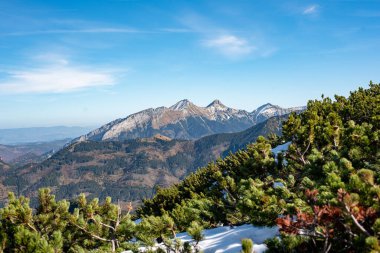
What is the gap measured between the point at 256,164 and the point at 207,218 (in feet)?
13.9

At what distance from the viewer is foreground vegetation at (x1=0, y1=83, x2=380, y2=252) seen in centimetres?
627

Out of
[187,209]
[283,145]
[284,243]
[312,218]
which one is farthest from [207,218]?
[283,145]

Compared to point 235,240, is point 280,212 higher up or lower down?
higher up

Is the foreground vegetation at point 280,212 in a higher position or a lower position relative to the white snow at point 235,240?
higher

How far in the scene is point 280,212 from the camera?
1129 centimetres

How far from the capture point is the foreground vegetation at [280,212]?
6270 mm

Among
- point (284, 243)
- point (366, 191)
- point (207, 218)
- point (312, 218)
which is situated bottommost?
point (207, 218)

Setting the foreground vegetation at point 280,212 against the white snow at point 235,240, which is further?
the white snow at point 235,240

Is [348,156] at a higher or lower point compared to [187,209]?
higher

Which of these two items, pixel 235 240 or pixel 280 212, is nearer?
pixel 280 212

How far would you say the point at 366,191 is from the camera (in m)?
6.64

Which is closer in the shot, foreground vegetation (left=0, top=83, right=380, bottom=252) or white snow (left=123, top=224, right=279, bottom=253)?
foreground vegetation (left=0, top=83, right=380, bottom=252)

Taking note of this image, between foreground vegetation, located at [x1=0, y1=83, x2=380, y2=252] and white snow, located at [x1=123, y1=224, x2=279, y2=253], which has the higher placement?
foreground vegetation, located at [x1=0, y1=83, x2=380, y2=252]

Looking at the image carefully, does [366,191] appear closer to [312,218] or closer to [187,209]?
[312,218]
